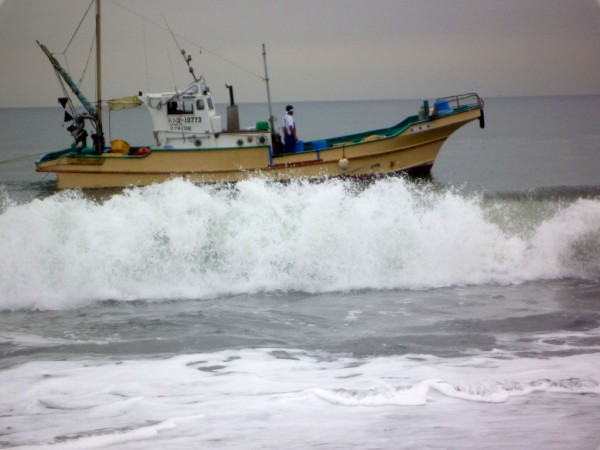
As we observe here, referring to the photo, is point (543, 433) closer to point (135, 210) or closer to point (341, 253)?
point (341, 253)

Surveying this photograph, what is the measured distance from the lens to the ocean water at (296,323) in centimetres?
466

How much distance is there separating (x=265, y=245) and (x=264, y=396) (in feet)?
15.7

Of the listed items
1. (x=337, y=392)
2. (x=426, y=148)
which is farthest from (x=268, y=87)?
(x=337, y=392)

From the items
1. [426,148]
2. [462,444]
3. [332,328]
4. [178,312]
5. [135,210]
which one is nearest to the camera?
[462,444]

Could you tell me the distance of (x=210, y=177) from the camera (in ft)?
56.6

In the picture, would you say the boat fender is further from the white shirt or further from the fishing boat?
the white shirt

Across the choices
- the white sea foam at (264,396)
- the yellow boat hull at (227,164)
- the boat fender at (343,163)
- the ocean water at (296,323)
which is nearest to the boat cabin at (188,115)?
the yellow boat hull at (227,164)

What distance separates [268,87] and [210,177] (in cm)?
275

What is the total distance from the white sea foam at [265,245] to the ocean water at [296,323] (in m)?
0.03

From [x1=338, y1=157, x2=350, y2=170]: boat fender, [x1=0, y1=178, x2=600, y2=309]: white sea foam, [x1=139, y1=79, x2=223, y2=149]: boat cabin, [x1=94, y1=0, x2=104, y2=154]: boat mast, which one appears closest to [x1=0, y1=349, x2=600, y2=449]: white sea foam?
[x1=0, y1=178, x2=600, y2=309]: white sea foam

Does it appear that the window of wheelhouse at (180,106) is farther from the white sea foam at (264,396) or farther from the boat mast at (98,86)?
the white sea foam at (264,396)

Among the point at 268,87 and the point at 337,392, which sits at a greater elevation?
the point at 268,87

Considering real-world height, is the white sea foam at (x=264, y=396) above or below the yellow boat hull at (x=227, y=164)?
below

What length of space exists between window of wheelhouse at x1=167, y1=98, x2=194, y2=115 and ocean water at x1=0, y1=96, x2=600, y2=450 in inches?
275
